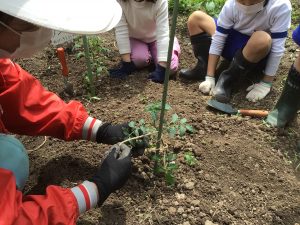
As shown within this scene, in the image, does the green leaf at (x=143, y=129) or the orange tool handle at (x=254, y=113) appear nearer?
the green leaf at (x=143, y=129)

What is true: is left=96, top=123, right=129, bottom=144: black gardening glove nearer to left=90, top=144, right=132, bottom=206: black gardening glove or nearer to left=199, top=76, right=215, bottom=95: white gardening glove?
left=90, top=144, right=132, bottom=206: black gardening glove

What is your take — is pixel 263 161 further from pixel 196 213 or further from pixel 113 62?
pixel 113 62

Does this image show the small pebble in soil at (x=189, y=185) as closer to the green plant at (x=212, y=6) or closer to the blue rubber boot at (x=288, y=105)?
the blue rubber boot at (x=288, y=105)

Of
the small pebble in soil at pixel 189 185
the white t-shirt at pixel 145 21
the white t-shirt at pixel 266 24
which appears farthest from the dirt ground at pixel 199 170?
the white t-shirt at pixel 145 21

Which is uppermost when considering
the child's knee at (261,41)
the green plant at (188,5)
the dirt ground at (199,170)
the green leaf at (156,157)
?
the child's knee at (261,41)

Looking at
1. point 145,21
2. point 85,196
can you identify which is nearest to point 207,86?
point 145,21

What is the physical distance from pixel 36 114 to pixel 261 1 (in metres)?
1.47

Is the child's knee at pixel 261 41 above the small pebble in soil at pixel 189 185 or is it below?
above

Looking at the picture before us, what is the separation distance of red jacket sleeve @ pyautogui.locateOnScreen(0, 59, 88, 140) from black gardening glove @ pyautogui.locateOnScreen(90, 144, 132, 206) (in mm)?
343

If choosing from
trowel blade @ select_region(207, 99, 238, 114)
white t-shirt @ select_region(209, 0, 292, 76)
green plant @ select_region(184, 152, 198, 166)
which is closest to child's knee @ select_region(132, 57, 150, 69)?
white t-shirt @ select_region(209, 0, 292, 76)

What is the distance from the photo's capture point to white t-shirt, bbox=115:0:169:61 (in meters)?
2.65

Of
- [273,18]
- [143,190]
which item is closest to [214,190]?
[143,190]

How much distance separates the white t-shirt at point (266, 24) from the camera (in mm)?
2309

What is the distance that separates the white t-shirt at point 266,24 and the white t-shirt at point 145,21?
0.35 metres
